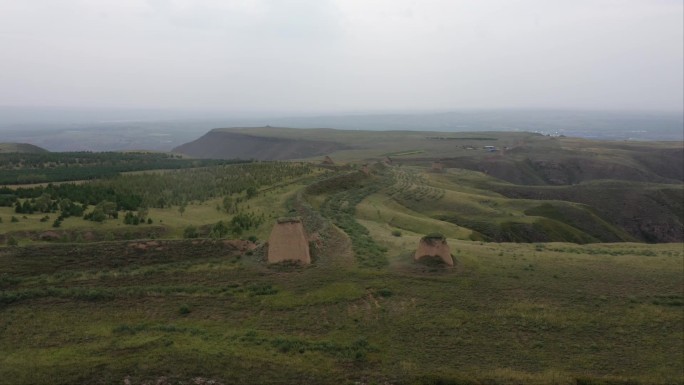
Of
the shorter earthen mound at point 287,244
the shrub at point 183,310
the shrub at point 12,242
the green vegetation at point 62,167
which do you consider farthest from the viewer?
the green vegetation at point 62,167

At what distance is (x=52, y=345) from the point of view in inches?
605

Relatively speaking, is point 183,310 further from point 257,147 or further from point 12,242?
point 257,147

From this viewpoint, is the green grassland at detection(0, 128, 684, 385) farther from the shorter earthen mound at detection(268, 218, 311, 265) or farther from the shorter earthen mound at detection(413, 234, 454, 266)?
the shorter earthen mound at detection(268, 218, 311, 265)

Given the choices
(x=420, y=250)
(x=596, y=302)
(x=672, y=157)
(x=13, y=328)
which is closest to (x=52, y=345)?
(x=13, y=328)

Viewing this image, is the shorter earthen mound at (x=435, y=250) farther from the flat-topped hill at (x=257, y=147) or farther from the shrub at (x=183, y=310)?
the flat-topped hill at (x=257, y=147)

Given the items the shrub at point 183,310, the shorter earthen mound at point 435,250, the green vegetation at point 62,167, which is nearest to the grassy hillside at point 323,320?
the shrub at point 183,310

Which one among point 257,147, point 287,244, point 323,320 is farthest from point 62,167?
point 257,147

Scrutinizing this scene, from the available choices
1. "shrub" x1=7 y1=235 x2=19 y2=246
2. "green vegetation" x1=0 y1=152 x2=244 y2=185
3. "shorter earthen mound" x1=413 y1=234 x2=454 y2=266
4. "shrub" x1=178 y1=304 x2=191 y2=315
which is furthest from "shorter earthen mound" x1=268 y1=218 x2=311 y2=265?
"green vegetation" x1=0 y1=152 x2=244 y2=185

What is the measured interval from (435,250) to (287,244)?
7767 millimetres

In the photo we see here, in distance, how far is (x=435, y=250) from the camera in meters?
24.2

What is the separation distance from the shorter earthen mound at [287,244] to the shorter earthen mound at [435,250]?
242 inches

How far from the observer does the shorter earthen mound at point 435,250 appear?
79.2 ft

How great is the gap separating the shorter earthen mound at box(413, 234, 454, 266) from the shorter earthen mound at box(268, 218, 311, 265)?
6135 millimetres

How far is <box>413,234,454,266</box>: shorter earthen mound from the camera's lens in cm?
2412
